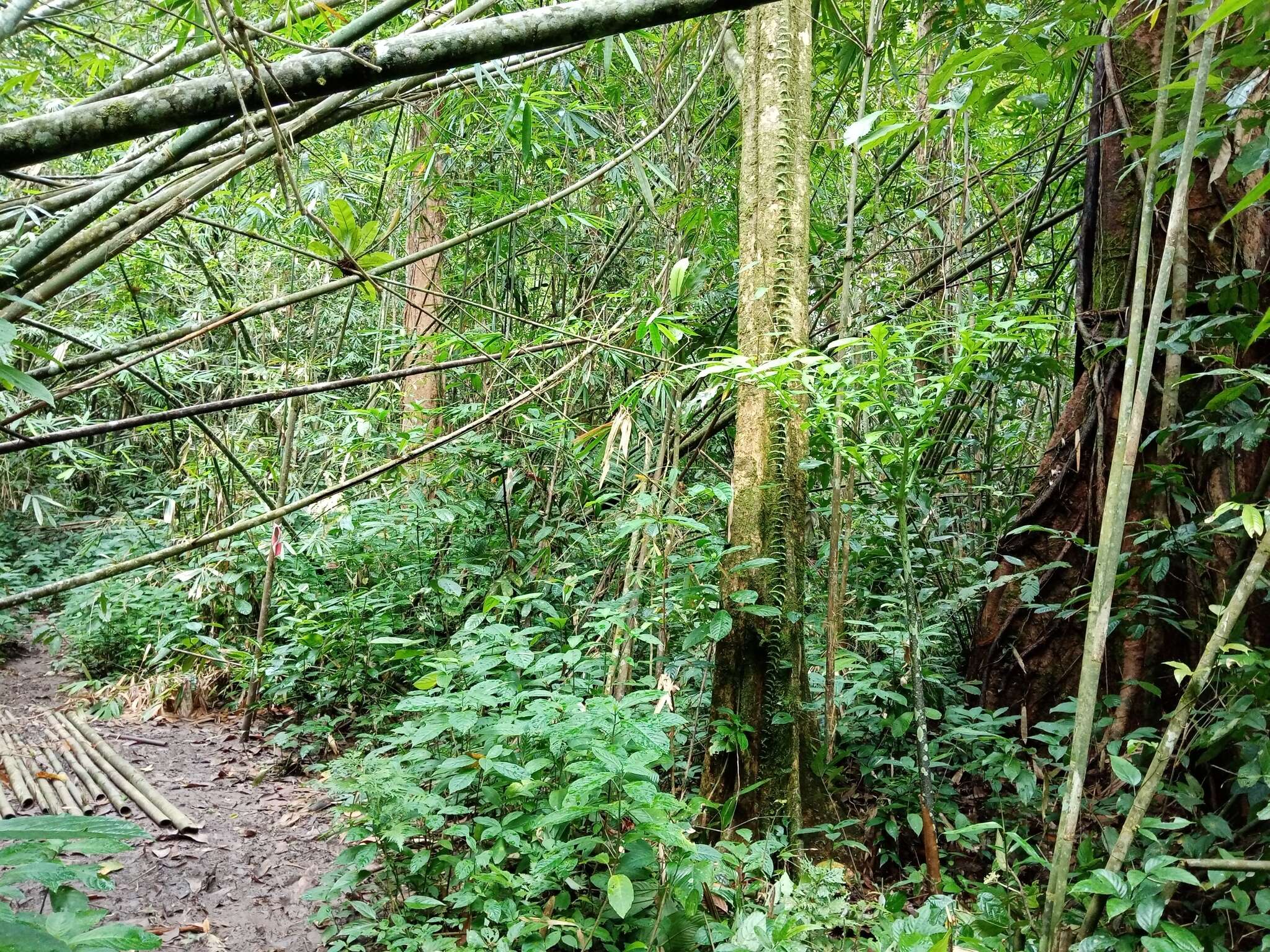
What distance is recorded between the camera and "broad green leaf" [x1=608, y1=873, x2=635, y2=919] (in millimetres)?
1762

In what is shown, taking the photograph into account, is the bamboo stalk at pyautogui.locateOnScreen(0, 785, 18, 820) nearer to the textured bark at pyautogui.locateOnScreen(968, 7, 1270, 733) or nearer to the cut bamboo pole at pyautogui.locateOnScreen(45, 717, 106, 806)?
the cut bamboo pole at pyautogui.locateOnScreen(45, 717, 106, 806)

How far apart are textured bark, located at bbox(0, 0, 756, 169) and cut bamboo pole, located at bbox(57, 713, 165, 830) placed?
2968 mm

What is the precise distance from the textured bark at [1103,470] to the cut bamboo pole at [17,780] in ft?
12.7

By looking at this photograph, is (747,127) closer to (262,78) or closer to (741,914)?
(262,78)

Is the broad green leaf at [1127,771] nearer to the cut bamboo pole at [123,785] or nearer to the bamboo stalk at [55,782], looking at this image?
the cut bamboo pole at [123,785]

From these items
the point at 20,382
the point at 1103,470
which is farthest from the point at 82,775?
the point at 1103,470

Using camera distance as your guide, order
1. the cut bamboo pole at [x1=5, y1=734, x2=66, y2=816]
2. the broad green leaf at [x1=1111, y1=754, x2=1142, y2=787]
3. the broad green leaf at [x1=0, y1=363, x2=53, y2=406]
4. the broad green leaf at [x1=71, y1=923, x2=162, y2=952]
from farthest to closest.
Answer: the cut bamboo pole at [x1=5, y1=734, x2=66, y2=816]
the broad green leaf at [x1=1111, y1=754, x2=1142, y2=787]
the broad green leaf at [x1=71, y1=923, x2=162, y2=952]
the broad green leaf at [x1=0, y1=363, x2=53, y2=406]

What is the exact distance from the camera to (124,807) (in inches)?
121

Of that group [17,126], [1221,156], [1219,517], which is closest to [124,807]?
[17,126]

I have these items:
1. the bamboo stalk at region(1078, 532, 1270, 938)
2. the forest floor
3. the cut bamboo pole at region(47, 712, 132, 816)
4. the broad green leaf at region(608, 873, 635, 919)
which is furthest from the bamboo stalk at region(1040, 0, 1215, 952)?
the cut bamboo pole at region(47, 712, 132, 816)

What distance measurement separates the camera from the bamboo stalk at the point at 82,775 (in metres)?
3.13

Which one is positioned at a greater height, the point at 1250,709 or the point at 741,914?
the point at 1250,709

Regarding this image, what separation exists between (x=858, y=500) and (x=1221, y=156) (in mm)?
1626

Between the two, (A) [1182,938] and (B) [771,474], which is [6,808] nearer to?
(B) [771,474]
